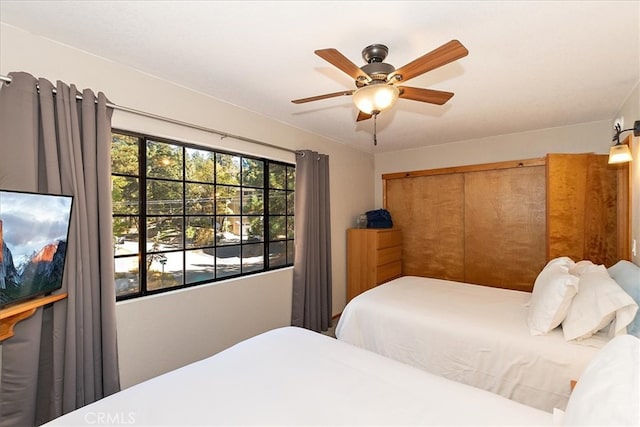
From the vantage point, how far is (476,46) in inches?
69.6

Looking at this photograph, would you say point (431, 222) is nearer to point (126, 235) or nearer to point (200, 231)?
point (200, 231)

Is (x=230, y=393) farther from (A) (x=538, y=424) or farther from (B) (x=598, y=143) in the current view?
(B) (x=598, y=143)

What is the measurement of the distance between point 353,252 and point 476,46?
275cm

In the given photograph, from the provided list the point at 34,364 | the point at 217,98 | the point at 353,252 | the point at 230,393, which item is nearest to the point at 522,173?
the point at 353,252

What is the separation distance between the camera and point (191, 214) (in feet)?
8.18

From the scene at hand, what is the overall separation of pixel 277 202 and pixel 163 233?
1.24m

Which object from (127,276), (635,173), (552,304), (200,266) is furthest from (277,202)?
(635,173)

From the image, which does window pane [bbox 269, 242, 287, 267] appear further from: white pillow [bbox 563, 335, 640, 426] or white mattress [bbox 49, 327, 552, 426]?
white pillow [bbox 563, 335, 640, 426]

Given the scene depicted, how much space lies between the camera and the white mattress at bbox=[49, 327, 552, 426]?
42.3 inches

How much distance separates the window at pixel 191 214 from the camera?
2141 millimetres

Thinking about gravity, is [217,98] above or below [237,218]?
above

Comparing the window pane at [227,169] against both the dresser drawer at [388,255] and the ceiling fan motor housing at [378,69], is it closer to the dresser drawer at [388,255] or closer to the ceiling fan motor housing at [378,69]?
the ceiling fan motor housing at [378,69]

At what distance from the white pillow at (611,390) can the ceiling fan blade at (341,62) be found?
1.54 m

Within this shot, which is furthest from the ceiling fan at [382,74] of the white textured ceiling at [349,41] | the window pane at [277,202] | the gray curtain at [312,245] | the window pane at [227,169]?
the window pane at [277,202]
